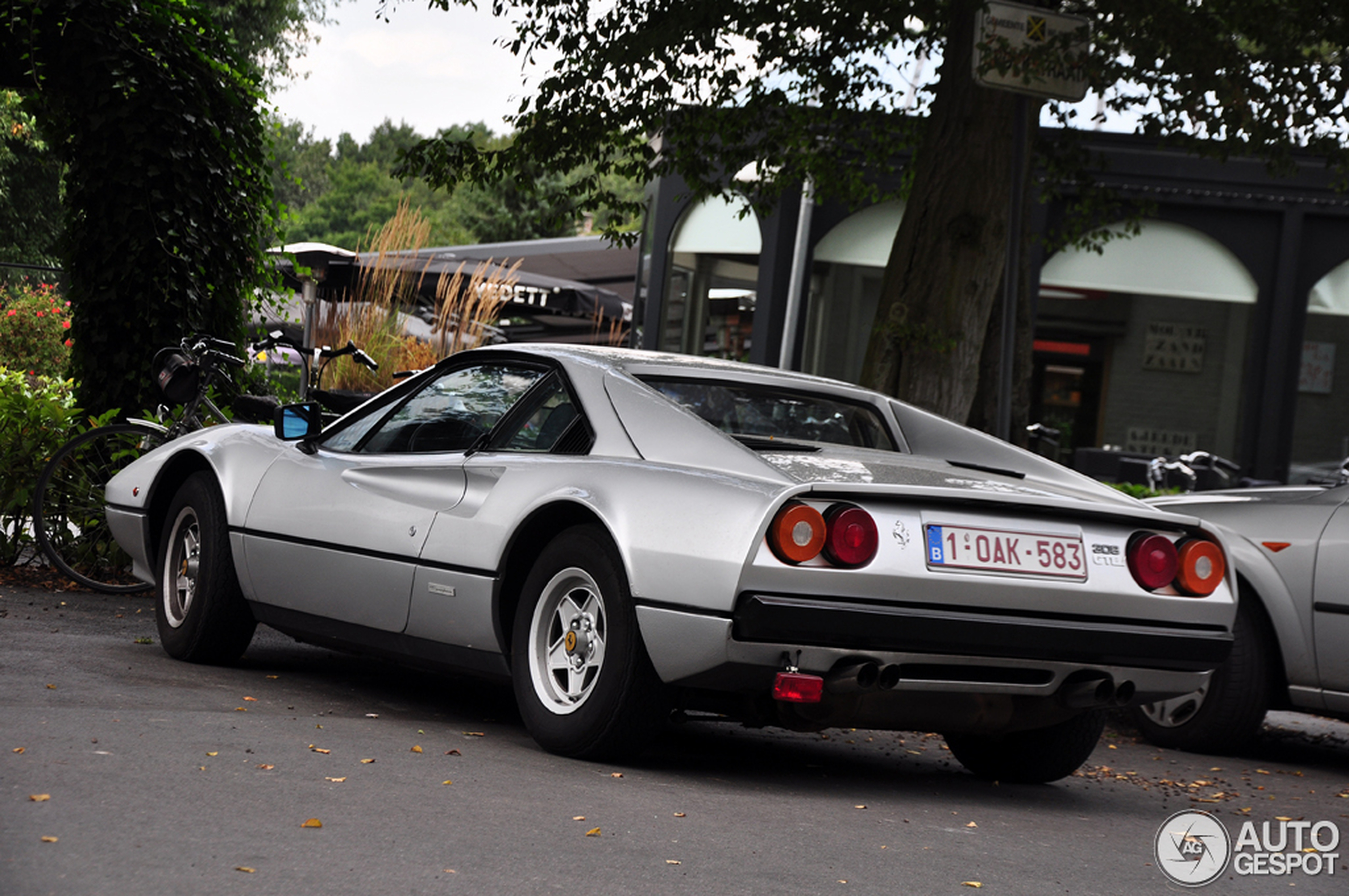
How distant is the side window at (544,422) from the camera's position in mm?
4926

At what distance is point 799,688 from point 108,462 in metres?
5.61

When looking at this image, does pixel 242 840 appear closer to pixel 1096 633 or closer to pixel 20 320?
pixel 1096 633

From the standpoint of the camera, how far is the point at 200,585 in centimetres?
599

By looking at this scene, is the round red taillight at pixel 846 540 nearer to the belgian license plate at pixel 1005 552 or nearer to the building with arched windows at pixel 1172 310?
the belgian license plate at pixel 1005 552

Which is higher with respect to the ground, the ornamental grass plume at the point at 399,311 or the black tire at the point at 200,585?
the ornamental grass plume at the point at 399,311

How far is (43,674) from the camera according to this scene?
17.4ft

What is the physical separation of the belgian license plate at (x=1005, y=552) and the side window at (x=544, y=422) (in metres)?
1.25

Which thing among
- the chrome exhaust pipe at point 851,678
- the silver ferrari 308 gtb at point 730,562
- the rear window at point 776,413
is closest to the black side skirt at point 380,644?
the silver ferrari 308 gtb at point 730,562

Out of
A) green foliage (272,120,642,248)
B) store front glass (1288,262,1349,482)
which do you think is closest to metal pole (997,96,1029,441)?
store front glass (1288,262,1349,482)

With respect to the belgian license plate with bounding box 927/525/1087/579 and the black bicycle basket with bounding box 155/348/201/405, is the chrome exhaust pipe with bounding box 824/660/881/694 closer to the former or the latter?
the belgian license plate with bounding box 927/525/1087/579

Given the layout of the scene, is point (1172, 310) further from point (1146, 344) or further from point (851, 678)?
point (851, 678)

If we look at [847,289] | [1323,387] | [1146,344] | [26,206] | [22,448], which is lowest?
[22,448]

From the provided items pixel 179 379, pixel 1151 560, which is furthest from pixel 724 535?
pixel 179 379

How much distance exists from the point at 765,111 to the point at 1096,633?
747 centimetres
